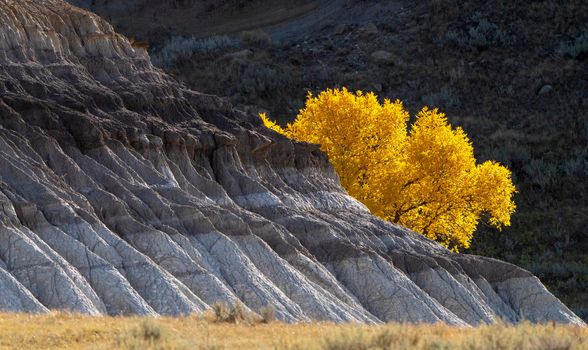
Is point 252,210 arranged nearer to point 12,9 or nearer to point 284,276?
point 284,276

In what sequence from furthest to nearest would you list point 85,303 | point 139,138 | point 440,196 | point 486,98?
point 486,98 → point 440,196 → point 139,138 → point 85,303

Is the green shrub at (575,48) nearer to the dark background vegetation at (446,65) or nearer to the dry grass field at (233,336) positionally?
the dark background vegetation at (446,65)

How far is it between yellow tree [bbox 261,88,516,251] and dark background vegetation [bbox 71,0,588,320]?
7.66 meters

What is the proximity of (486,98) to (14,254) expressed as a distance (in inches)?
2059

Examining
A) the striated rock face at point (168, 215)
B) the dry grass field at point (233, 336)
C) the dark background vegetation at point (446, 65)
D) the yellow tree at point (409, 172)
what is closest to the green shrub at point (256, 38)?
the dark background vegetation at point (446, 65)

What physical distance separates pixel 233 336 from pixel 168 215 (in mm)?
9341

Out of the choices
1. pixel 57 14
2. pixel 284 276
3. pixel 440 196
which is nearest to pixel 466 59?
pixel 440 196

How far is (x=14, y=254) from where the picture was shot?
27.5m

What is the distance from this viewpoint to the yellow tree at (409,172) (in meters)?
51.1

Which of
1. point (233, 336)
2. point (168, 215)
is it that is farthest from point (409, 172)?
point (233, 336)

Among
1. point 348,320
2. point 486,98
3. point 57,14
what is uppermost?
point 57,14

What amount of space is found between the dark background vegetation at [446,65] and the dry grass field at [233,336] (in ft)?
120

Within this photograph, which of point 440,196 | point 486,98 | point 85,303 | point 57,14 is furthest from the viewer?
point 486,98

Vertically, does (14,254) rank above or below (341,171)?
above
